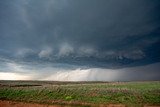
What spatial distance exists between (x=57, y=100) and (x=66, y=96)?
116 inches

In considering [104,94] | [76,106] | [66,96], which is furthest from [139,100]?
[66,96]

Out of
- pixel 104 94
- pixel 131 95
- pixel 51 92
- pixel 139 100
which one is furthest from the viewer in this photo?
pixel 51 92

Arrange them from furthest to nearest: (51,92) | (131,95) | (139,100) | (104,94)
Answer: (51,92)
(104,94)
(131,95)
(139,100)

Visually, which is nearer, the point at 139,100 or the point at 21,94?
the point at 139,100

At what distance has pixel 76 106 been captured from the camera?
3941 cm

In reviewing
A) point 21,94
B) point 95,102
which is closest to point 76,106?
point 95,102

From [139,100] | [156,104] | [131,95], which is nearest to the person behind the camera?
[156,104]

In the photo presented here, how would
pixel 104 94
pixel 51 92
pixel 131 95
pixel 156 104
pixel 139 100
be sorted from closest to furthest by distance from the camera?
pixel 156 104 → pixel 139 100 → pixel 131 95 → pixel 104 94 → pixel 51 92

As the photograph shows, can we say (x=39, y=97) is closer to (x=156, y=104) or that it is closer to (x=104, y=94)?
(x=104, y=94)

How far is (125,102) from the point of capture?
39.1m

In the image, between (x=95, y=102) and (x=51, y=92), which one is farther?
(x=51, y=92)

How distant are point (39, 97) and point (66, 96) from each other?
6.34 meters

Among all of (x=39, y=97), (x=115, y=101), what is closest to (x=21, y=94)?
(x=39, y=97)

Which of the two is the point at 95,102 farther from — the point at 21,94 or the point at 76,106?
the point at 21,94
